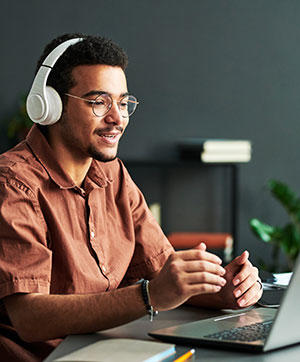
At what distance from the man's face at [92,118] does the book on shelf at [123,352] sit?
610 millimetres

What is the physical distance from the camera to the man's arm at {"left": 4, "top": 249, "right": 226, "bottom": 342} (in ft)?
3.92

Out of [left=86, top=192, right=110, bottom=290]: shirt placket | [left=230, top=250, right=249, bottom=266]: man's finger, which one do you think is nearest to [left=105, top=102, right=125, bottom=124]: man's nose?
[left=86, top=192, right=110, bottom=290]: shirt placket

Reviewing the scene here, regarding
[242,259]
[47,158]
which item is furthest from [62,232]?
[242,259]

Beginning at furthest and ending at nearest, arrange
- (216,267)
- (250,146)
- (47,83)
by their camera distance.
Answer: (250,146), (47,83), (216,267)

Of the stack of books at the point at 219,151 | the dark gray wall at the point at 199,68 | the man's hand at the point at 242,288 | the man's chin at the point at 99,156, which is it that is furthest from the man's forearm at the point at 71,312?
the dark gray wall at the point at 199,68

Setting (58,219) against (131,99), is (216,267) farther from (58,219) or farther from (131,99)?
(131,99)

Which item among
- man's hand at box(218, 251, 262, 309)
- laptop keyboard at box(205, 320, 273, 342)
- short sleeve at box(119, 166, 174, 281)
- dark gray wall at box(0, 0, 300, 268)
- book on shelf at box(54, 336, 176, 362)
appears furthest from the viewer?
dark gray wall at box(0, 0, 300, 268)

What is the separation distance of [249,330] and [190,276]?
6.3 inches

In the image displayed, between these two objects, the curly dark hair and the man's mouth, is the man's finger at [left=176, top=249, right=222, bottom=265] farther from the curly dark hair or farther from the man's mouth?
the curly dark hair

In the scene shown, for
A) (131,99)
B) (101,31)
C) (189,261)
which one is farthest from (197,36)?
(189,261)

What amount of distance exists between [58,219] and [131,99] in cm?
42

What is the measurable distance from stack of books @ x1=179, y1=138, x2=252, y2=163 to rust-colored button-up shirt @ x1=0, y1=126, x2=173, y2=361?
7.46 feet

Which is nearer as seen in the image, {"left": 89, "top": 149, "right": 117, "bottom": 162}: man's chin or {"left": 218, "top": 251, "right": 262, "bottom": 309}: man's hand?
{"left": 218, "top": 251, "right": 262, "bottom": 309}: man's hand

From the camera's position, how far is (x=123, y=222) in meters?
1.71
